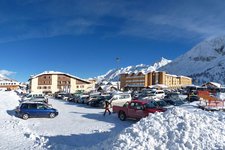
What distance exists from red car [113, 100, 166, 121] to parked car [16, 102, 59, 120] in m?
6.71

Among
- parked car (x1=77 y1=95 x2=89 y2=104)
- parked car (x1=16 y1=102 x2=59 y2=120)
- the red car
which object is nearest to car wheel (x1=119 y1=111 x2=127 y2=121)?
the red car

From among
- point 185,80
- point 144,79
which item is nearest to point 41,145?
point 144,79

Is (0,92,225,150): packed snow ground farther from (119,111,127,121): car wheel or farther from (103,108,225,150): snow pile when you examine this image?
(119,111,127,121): car wheel

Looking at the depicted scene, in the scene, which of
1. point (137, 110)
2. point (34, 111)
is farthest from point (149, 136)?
point (34, 111)

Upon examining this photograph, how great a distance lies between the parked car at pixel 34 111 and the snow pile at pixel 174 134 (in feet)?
46.8

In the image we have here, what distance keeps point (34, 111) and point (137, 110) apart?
961cm

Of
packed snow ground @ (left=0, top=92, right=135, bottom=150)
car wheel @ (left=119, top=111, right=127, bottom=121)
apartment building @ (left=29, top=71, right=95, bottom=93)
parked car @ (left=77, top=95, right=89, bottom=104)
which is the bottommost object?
packed snow ground @ (left=0, top=92, right=135, bottom=150)

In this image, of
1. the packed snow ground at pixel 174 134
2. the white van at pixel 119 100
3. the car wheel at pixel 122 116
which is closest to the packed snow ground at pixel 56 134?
the car wheel at pixel 122 116

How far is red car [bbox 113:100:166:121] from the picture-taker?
21.6 metres

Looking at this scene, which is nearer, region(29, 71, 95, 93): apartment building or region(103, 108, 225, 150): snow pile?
region(103, 108, 225, 150): snow pile

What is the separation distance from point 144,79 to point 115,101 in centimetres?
10068

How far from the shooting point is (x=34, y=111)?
83.4 feet

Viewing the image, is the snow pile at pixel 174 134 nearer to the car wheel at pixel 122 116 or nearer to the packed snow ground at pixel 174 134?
the packed snow ground at pixel 174 134

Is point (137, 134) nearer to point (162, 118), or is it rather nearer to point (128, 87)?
point (162, 118)
